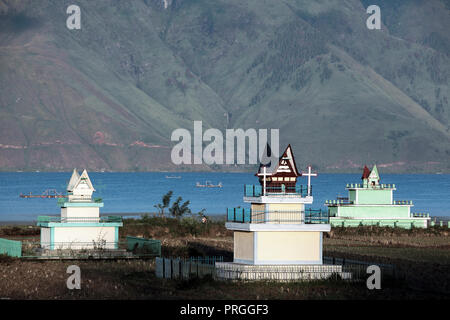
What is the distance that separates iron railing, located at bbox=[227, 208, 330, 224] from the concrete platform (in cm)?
230

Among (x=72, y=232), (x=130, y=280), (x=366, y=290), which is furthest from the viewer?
(x=72, y=232)

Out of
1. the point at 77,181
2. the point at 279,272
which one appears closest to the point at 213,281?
the point at 279,272

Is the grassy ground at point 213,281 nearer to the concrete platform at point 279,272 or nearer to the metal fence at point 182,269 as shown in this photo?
the metal fence at point 182,269

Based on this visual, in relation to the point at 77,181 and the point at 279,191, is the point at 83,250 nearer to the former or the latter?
the point at 77,181

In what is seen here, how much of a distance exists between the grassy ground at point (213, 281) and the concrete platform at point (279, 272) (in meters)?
1.11

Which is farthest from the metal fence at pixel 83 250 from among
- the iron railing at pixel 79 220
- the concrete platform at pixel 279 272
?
the concrete platform at pixel 279 272

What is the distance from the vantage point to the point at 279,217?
1922 inches

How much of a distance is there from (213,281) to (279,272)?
11.4 ft

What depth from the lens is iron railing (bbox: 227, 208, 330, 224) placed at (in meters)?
48.7

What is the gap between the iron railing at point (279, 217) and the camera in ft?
160
